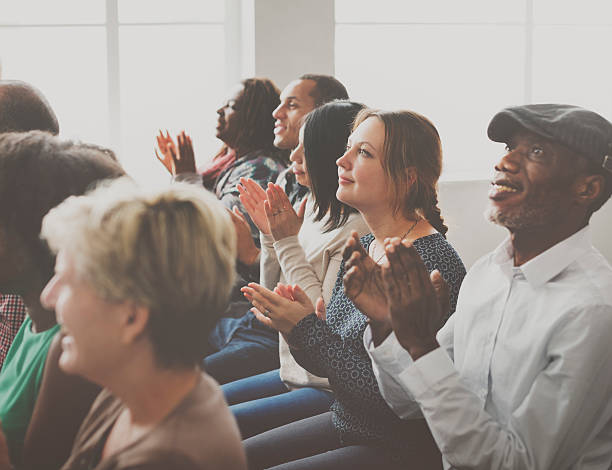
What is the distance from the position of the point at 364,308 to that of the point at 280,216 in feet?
2.35

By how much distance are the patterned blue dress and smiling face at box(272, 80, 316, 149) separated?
1263mm

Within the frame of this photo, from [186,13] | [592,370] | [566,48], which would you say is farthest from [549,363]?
[566,48]

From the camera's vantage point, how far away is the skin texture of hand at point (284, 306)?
1.79 meters

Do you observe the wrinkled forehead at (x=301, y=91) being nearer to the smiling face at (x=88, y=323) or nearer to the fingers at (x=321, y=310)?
the fingers at (x=321, y=310)

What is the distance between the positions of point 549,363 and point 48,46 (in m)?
3.49

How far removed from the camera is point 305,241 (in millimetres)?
2354

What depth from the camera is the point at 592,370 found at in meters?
1.33

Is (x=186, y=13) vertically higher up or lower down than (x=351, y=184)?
higher up

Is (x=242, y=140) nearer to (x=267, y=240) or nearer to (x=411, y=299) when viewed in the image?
(x=267, y=240)

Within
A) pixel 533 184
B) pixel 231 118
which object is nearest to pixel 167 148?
pixel 231 118

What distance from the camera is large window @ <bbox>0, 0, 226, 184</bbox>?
4.10 m

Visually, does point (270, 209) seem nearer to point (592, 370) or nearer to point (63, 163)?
point (63, 163)

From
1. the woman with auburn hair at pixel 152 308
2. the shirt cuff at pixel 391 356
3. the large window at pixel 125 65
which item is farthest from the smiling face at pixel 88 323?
the large window at pixel 125 65

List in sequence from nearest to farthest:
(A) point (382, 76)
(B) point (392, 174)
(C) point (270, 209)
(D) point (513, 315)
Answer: (D) point (513, 315), (B) point (392, 174), (C) point (270, 209), (A) point (382, 76)
